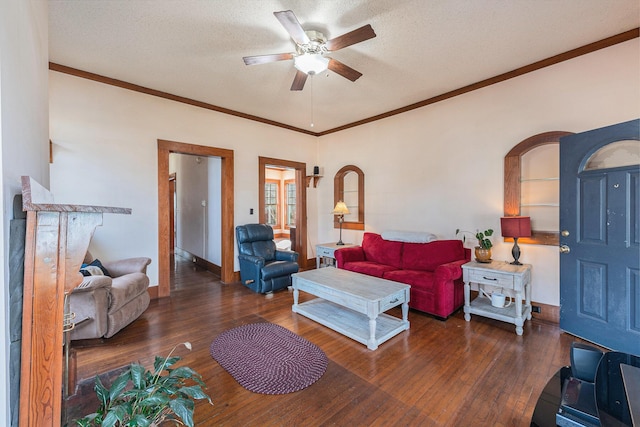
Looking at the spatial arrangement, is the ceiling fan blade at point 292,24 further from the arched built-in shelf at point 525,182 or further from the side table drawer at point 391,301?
the arched built-in shelf at point 525,182

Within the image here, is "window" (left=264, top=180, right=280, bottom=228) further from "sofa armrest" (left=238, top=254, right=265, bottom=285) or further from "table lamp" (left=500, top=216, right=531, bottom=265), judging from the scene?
"table lamp" (left=500, top=216, right=531, bottom=265)

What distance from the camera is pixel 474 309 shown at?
3.05m

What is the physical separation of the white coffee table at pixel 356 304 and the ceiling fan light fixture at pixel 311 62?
7.15ft

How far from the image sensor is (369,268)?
371 centimetres

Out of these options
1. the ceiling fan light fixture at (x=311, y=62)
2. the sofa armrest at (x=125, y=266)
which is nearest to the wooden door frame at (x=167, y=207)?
the sofa armrest at (x=125, y=266)

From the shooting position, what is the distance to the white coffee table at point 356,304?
2.54m

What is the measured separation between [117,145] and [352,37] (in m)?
3.20

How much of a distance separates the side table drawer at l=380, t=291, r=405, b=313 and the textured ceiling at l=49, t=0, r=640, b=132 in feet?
8.24

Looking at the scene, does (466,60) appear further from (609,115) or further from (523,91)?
(609,115)

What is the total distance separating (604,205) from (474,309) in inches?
60.6

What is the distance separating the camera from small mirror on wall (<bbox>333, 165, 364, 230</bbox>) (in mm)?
5055

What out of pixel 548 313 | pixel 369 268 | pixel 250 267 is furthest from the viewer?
pixel 250 267

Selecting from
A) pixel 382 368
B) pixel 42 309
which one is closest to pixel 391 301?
pixel 382 368

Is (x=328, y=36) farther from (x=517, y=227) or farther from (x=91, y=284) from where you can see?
(x=91, y=284)
